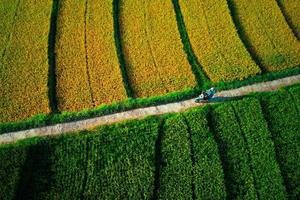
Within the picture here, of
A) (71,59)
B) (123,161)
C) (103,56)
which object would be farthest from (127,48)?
(123,161)

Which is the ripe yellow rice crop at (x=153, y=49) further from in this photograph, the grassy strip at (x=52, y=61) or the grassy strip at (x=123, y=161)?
the grassy strip at (x=52, y=61)

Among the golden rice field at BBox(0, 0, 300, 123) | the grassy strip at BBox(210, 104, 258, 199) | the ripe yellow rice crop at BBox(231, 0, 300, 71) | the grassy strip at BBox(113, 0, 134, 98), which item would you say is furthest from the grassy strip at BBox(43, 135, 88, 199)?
the ripe yellow rice crop at BBox(231, 0, 300, 71)

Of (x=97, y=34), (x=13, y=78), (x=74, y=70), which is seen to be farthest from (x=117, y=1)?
(x=13, y=78)

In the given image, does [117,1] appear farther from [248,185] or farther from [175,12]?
[248,185]

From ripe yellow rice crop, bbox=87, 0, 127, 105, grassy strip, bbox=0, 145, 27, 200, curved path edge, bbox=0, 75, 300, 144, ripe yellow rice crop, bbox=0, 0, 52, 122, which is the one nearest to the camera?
grassy strip, bbox=0, 145, 27, 200

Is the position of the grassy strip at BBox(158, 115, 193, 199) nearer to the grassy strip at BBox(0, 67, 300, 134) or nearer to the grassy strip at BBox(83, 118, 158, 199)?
the grassy strip at BBox(83, 118, 158, 199)

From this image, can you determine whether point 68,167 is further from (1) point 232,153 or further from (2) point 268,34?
(2) point 268,34
